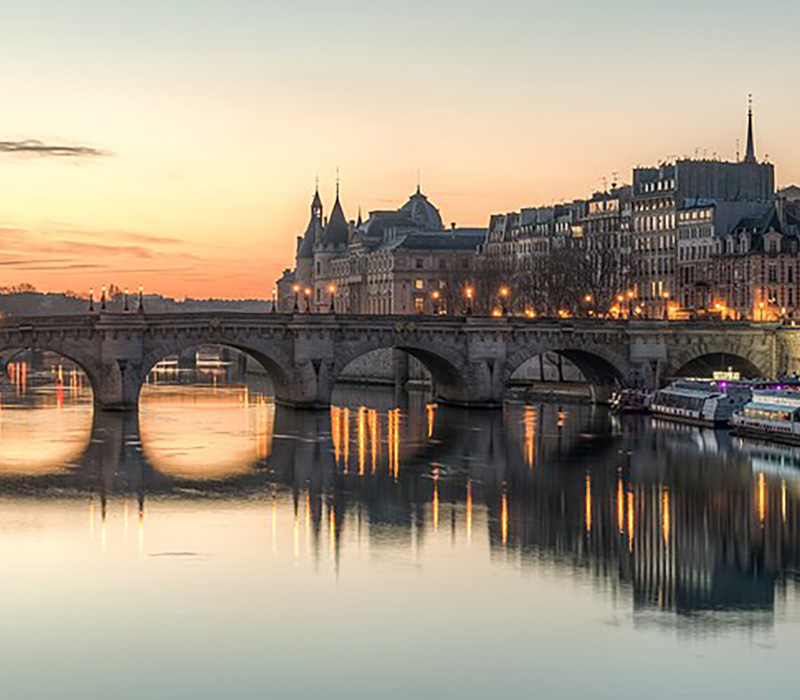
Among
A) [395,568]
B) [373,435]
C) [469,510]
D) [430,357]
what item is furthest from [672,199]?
[395,568]

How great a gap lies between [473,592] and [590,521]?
562 inches

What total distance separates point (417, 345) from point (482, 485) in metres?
43.4

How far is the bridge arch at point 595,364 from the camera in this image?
116m

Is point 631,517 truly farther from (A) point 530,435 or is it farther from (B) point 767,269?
(B) point 767,269

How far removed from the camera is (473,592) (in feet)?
157

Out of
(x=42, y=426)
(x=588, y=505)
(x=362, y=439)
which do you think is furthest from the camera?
(x=42, y=426)

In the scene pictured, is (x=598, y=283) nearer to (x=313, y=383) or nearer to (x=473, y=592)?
(x=313, y=383)

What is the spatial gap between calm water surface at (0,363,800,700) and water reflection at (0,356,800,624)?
0.19 metres

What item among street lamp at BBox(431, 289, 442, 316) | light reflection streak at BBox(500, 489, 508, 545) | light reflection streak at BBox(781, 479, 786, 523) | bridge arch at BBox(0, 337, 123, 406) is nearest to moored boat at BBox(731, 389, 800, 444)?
light reflection streak at BBox(781, 479, 786, 523)

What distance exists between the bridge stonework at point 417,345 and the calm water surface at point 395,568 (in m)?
14.4

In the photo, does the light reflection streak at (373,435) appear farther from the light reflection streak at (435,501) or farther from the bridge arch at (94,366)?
the bridge arch at (94,366)

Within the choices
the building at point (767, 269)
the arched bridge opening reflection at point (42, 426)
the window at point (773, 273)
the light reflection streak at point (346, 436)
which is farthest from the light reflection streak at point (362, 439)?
the window at point (773, 273)

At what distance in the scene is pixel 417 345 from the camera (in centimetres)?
11406

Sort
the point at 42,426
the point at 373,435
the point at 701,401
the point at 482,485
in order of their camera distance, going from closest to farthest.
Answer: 1. the point at 482,485
2. the point at 373,435
3. the point at 42,426
4. the point at 701,401
